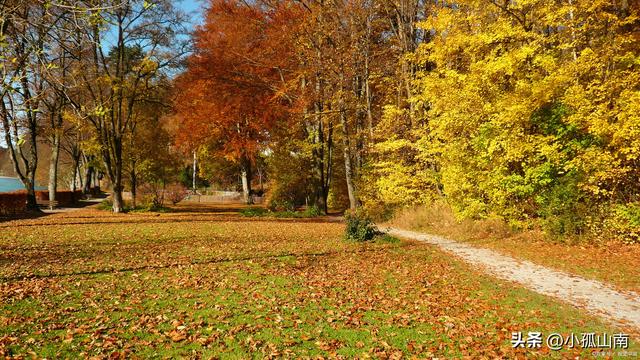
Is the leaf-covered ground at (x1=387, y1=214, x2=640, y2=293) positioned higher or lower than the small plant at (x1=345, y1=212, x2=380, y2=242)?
lower

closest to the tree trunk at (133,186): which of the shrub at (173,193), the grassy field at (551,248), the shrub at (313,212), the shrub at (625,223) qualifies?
the shrub at (173,193)

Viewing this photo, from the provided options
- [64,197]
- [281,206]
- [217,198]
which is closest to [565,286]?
[281,206]

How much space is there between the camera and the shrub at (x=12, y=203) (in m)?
19.6

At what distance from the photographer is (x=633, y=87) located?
11.6 meters

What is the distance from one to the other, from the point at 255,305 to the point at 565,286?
21.7 feet

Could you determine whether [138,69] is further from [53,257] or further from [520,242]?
[520,242]

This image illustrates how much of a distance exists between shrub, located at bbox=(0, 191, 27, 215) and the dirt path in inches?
833

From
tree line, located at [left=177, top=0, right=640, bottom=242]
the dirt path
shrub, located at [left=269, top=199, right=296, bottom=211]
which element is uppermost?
tree line, located at [left=177, top=0, right=640, bottom=242]

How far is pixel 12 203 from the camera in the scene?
20.3 meters

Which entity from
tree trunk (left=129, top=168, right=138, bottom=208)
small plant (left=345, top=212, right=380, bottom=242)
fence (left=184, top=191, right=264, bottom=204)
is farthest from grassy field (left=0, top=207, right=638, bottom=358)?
fence (left=184, top=191, right=264, bottom=204)

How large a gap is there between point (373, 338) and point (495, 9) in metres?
13.6

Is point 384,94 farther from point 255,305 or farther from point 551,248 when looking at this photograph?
point 255,305

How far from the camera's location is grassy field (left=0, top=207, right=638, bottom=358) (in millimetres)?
5098

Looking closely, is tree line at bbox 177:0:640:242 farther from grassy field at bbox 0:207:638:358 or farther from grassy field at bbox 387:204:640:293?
grassy field at bbox 0:207:638:358
